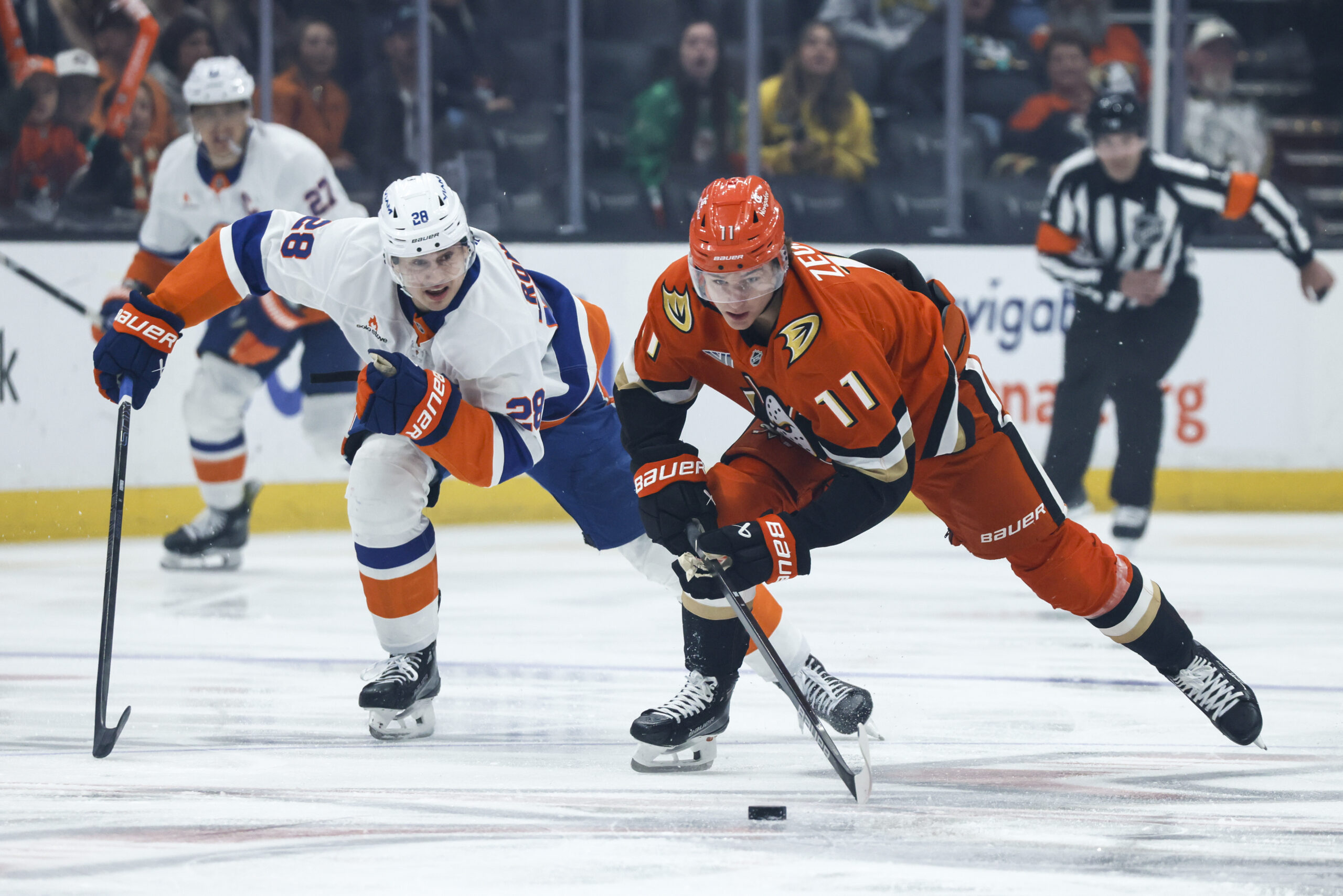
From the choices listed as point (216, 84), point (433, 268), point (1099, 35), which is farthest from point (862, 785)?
point (1099, 35)

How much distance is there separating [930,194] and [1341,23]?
2425mm

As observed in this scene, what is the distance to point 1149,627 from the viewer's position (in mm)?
3209

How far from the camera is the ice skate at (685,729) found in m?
3.04

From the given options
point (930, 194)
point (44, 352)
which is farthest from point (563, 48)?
point (44, 352)

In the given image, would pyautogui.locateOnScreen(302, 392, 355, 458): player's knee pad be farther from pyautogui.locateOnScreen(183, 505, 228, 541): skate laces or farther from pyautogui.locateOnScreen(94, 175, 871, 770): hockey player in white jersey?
pyautogui.locateOnScreen(94, 175, 871, 770): hockey player in white jersey

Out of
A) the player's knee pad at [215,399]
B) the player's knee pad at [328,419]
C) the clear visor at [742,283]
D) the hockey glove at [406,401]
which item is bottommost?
the player's knee pad at [328,419]

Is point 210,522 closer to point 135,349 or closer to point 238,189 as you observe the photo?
point 238,189

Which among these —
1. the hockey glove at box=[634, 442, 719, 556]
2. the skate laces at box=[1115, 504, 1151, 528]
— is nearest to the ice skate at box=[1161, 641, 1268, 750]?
the hockey glove at box=[634, 442, 719, 556]

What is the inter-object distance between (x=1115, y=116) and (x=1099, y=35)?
218cm

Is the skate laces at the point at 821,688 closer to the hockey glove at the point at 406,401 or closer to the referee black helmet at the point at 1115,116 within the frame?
the hockey glove at the point at 406,401

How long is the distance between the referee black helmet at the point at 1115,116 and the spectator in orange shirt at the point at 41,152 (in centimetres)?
362

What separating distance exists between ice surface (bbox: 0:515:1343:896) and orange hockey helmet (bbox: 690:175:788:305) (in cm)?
79

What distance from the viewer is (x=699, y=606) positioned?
3129 millimetres

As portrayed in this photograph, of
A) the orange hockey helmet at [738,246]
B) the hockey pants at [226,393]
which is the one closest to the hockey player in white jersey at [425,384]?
the orange hockey helmet at [738,246]
